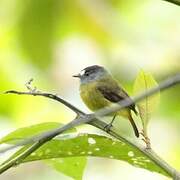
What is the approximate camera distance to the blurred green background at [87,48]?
169 centimetres

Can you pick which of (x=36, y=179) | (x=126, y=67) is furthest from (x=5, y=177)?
(x=126, y=67)

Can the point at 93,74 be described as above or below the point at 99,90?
above

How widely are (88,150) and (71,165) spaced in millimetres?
64

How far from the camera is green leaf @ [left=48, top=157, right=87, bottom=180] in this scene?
3.26 ft

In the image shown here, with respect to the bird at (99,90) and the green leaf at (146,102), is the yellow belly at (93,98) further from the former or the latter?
the green leaf at (146,102)

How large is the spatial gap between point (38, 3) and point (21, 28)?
111 millimetres

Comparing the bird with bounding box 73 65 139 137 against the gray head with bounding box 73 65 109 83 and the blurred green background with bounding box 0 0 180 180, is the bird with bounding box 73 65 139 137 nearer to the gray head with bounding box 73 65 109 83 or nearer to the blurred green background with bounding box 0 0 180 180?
the gray head with bounding box 73 65 109 83

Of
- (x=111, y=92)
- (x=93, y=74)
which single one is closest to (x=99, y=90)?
(x=111, y=92)

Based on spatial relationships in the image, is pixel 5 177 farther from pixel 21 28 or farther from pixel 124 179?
pixel 21 28

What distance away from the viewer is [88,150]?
960 millimetres

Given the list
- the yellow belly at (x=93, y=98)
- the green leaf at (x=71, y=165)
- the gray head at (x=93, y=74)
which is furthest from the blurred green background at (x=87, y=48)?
the green leaf at (x=71, y=165)

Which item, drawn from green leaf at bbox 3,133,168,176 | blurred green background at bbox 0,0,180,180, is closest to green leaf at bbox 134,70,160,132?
green leaf at bbox 3,133,168,176

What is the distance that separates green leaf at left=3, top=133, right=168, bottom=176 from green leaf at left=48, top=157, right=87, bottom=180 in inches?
1.7

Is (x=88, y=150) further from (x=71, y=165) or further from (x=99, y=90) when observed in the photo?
(x=99, y=90)
